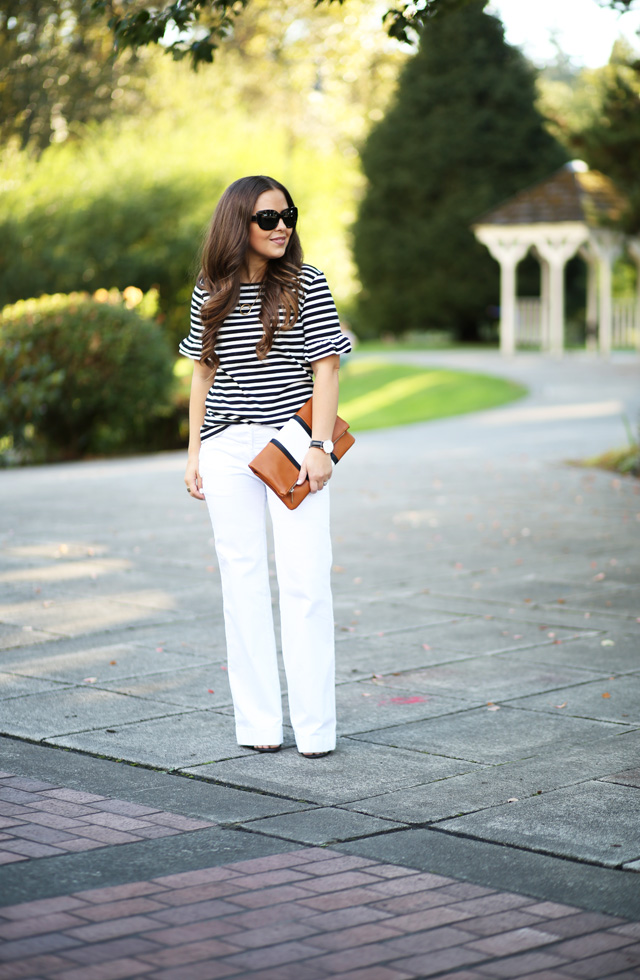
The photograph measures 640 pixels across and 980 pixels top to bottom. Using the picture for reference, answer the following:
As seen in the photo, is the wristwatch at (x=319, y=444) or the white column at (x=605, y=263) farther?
the white column at (x=605, y=263)

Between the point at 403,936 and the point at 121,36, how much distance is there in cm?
579

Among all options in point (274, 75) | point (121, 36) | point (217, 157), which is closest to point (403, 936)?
point (121, 36)

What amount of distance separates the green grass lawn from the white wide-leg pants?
14505 mm

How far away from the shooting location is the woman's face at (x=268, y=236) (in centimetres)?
426

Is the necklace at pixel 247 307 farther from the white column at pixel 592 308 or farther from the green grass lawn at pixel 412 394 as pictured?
the white column at pixel 592 308

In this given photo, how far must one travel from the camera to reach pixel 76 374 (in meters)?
15.5

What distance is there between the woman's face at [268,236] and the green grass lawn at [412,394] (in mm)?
14579

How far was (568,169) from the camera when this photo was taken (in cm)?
3005

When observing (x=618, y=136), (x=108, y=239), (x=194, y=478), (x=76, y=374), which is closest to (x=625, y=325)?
(x=618, y=136)

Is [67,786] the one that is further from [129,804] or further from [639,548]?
[639,548]

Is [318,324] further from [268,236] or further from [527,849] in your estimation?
[527,849]

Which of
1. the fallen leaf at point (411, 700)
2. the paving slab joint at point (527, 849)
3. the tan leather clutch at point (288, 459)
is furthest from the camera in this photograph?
the fallen leaf at point (411, 700)

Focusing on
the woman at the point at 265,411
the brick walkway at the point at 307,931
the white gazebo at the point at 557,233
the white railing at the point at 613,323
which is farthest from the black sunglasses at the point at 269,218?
the white railing at the point at 613,323

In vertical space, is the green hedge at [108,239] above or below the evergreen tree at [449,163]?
below
